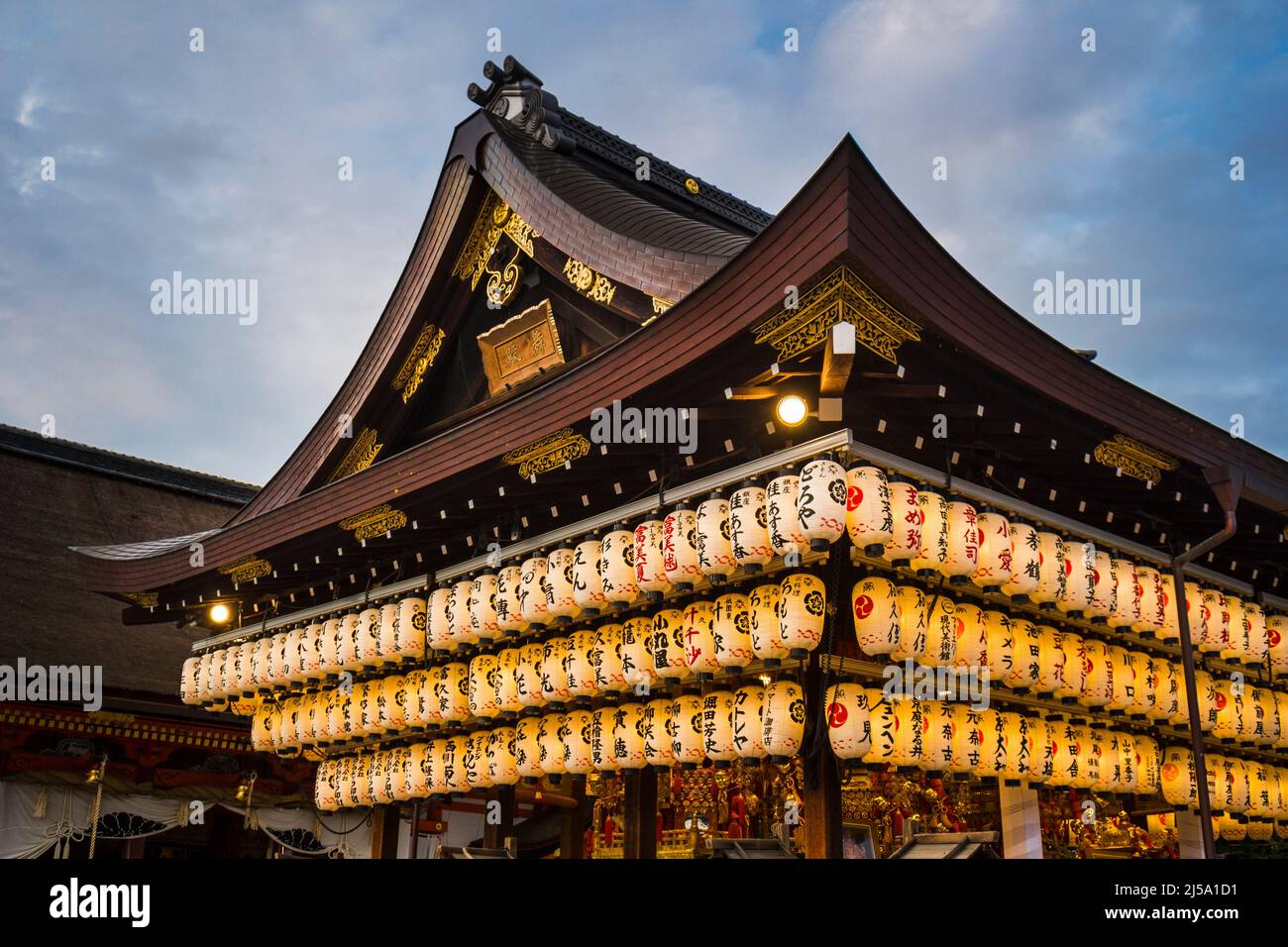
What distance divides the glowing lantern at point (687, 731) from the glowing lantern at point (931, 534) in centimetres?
231

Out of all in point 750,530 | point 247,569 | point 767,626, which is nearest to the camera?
point 750,530

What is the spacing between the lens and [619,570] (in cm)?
961

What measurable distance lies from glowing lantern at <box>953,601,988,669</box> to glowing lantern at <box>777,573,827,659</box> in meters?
1.31

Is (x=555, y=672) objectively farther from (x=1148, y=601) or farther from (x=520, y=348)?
(x=1148, y=601)

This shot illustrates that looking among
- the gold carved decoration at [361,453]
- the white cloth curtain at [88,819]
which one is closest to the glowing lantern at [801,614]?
the gold carved decoration at [361,453]

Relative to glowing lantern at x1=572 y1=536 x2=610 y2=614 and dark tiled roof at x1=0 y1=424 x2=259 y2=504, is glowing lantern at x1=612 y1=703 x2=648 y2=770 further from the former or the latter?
dark tiled roof at x1=0 y1=424 x2=259 y2=504

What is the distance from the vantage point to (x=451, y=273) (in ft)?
42.9

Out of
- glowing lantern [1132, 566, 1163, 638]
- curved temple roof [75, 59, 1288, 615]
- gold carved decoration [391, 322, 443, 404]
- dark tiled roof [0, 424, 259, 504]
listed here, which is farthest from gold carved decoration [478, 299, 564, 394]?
dark tiled roof [0, 424, 259, 504]

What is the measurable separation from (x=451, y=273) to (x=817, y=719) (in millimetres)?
7054

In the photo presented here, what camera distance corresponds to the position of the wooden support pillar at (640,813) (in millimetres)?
10695

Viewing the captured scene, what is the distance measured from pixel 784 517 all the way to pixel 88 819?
13082 mm

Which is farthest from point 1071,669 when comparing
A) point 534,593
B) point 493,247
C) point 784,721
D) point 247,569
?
point 247,569
